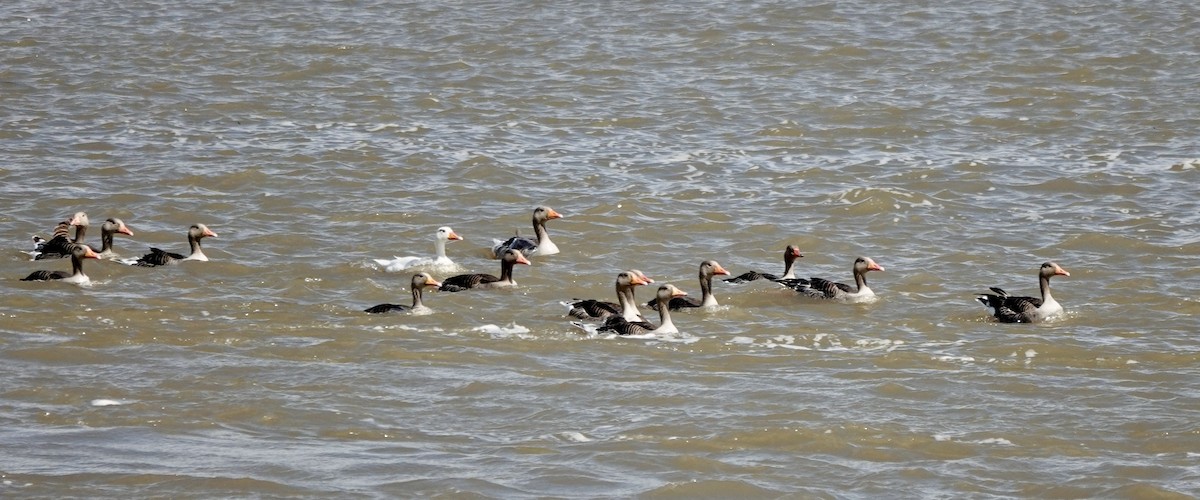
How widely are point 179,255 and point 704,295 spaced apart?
244 inches

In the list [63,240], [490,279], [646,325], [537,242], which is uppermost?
[63,240]

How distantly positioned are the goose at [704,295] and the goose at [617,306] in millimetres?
584

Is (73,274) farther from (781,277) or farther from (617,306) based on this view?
(781,277)

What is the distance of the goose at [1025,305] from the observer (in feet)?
54.1

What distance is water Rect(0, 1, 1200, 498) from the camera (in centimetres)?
1208

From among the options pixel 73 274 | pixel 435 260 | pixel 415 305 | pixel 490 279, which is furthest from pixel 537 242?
pixel 73 274

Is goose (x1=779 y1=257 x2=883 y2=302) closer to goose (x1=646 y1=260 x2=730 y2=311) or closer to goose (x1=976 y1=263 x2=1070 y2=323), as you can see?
goose (x1=646 y1=260 x2=730 y2=311)

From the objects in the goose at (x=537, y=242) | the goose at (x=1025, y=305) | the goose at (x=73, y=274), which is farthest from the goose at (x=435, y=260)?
the goose at (x=1025, y=305)

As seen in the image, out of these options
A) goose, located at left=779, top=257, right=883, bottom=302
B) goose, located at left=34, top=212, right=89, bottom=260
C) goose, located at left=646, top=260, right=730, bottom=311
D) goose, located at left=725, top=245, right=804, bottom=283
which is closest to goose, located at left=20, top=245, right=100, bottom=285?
goose, located at left=34, top=212, right=89, bottom=260

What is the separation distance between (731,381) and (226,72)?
19.7 metres

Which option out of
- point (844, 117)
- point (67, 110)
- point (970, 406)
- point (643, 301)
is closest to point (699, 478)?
point (970, 406)

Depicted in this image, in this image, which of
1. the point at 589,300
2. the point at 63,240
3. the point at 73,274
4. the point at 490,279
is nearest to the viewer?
the point at 589,300

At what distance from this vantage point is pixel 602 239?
68.0 ft

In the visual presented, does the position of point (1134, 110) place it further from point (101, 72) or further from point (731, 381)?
point (101, 72)
